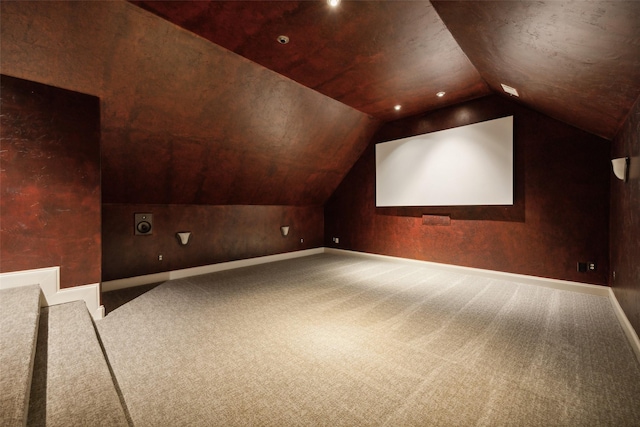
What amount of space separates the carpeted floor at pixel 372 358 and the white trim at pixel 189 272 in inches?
29.7

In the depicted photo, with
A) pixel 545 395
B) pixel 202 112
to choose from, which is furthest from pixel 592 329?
pixel 202 112

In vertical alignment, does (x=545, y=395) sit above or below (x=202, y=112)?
below

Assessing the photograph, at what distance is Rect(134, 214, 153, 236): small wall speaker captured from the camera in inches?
174

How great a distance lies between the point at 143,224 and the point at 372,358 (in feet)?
13.5

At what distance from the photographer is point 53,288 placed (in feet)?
9.29

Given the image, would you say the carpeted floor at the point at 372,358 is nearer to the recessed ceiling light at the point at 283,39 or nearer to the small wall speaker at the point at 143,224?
the small wall speaker at the point at 143,224

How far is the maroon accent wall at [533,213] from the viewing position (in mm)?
3768

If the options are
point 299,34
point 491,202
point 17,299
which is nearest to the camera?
point 17,299

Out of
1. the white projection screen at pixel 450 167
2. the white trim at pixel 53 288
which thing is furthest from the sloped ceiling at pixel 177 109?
the white trim at pixel 53 288

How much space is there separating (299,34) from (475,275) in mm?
4607

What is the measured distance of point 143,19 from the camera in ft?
8.22

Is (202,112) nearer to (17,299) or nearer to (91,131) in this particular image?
(91,131)

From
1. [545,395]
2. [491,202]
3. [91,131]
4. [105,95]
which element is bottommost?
[545,395]

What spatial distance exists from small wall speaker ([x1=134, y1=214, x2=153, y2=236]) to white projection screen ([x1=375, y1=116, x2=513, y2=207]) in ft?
14.6
